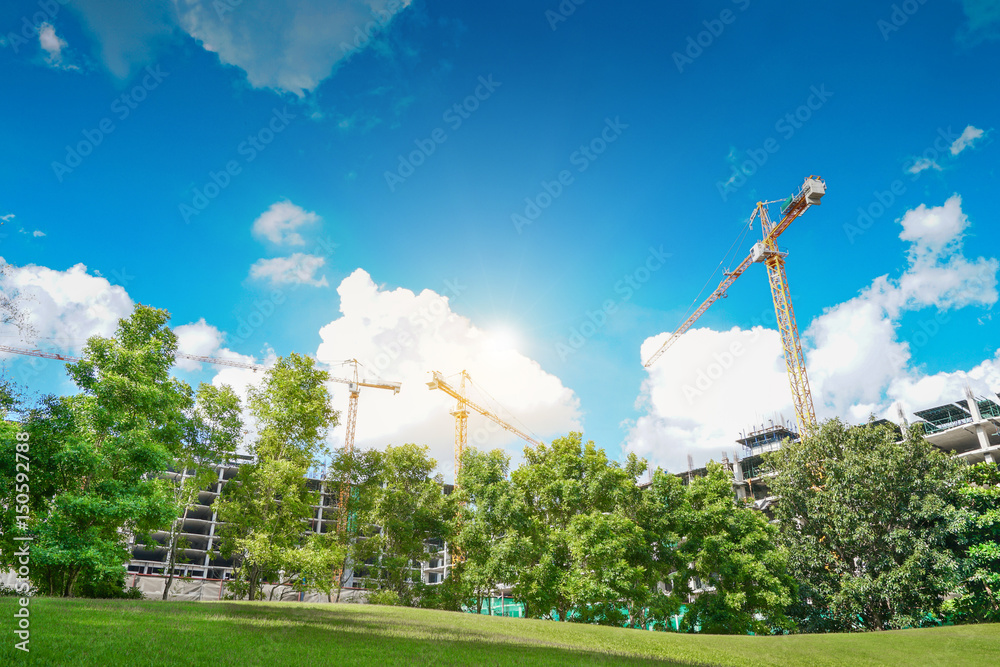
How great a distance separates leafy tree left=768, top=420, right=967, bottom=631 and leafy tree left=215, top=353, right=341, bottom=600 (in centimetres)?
3304

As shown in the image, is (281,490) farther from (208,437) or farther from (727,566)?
(727,566)

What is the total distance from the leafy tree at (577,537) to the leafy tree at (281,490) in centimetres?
1273

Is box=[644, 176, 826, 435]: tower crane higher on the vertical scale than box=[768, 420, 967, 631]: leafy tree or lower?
higher

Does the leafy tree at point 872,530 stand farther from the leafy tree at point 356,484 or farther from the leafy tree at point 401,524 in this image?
the leafy tree at point 356,484

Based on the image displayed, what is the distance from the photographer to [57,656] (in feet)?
34.6

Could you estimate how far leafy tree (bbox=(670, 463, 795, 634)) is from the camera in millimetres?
36625

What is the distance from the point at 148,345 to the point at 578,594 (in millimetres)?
28094

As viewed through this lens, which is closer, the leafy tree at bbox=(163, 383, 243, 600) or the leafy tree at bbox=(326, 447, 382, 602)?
the leafy tree at bbox=(163, 383, 243, 600)

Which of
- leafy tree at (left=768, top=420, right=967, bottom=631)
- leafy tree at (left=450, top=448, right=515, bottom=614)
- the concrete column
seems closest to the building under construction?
the concrete column

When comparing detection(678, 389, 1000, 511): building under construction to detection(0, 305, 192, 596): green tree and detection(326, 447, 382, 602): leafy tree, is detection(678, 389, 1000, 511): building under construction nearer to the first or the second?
detection(326, 447, 382, 602): leafy tree

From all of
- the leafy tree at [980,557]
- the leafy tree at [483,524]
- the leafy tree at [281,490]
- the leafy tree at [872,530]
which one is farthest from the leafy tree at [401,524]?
the leafy tree at [980,557]

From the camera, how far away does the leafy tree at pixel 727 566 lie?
120ft

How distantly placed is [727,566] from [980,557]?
14551 mm

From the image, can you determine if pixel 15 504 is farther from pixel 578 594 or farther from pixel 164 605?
pixel 578 594
